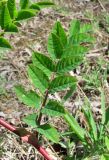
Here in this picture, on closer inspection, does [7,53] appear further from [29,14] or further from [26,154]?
[29,14]

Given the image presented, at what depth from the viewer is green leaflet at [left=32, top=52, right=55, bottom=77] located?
2.96ft

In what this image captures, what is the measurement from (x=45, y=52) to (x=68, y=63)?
4.93 feet

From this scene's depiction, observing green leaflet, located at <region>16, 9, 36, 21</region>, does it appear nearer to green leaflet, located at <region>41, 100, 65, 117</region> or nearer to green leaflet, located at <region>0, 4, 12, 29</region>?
green leaflet, located at <region>0, 4, 12, 29</region>

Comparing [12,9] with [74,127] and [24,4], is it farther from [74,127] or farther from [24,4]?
[74,127]

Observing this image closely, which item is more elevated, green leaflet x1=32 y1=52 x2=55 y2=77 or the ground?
green leaflet x1=32 y1=52 x2=55 y2=77

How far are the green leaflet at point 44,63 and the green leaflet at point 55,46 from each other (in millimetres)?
18

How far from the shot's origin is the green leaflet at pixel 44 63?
0.90m

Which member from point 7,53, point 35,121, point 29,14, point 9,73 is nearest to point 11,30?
point 29,14

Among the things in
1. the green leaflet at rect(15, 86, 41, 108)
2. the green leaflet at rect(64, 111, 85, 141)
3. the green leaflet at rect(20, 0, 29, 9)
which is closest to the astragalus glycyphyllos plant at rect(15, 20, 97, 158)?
the green leaflet at rect(15, 86, 41, 108)

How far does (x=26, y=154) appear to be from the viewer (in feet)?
5.41

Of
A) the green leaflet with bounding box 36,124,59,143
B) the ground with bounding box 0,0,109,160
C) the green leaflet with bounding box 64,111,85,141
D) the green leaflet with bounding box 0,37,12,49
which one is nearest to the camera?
the green leaflet with bounding box 0,37,12,49

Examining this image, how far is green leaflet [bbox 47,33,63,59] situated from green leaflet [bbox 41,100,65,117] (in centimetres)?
12

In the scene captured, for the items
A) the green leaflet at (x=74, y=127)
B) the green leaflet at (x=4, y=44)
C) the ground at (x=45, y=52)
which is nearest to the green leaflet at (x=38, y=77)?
the green leaflet at (x=4, y=44)

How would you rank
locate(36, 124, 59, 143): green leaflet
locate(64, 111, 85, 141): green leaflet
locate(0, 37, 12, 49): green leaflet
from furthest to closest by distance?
1. locate(64, 111, 85, 141): green leaflet
2. locate(36, 124, 59, 143): green leaflet
3. locate(0, 37, 12, 49): green leaflet
